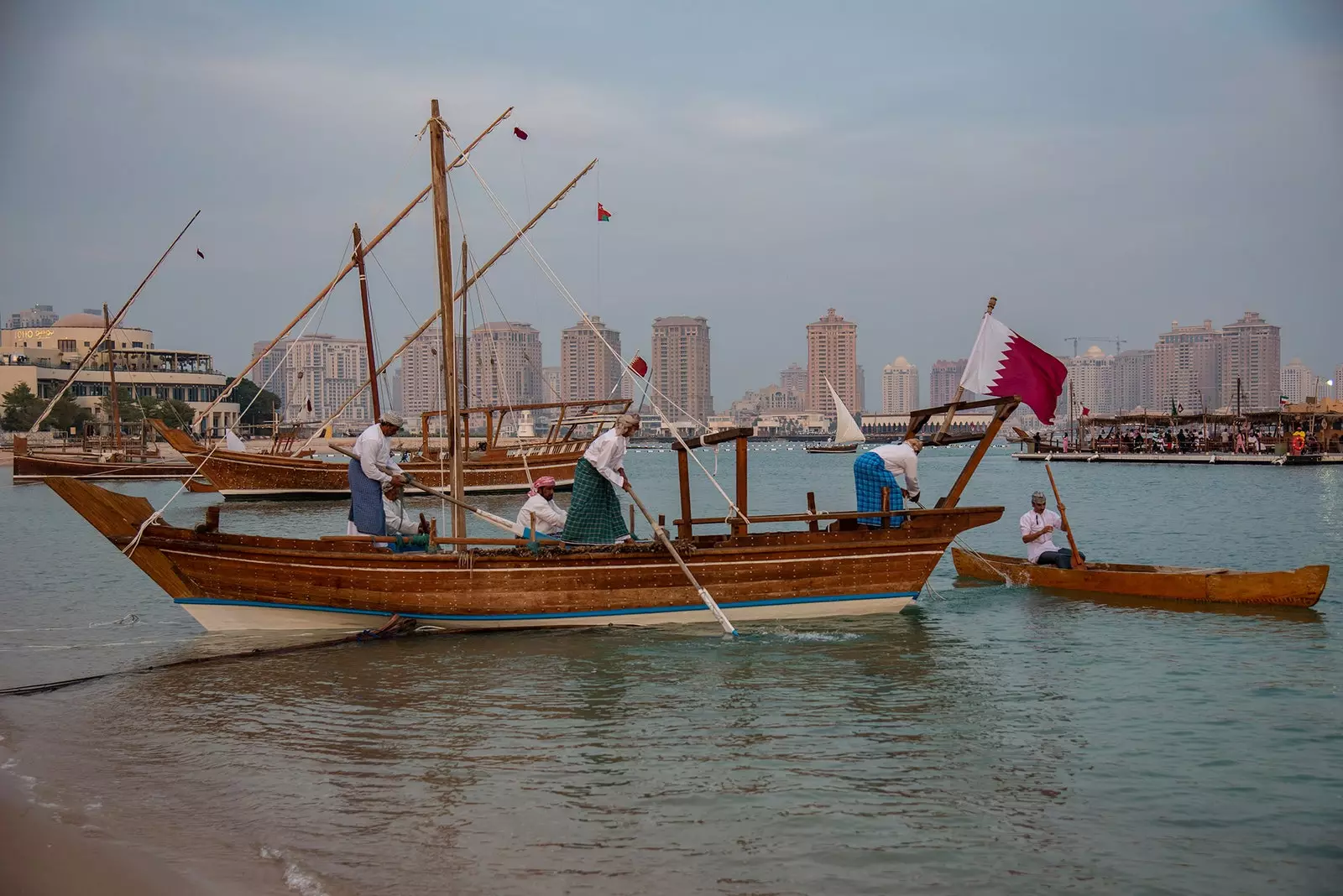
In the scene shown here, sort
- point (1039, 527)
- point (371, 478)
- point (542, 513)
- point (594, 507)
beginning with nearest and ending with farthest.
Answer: point (594, 507) < point (371, 478) < point (542, 513) < point (1039, 527)

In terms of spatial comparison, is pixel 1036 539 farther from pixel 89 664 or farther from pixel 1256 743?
pixel 89 664

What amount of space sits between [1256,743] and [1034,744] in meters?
A: 1.80

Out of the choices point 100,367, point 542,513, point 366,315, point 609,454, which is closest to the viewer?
point 609,454

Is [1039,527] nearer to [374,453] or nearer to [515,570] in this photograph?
[515,570]

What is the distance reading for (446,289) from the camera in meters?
13.3

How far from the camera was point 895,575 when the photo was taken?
1345cm

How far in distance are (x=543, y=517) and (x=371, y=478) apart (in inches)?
88.4

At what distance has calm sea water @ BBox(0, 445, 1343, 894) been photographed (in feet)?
20.9

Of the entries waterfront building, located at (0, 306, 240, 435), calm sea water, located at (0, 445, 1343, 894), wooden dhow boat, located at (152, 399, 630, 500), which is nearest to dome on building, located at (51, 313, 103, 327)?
waterfront building, located at (0, 306, 240, 435)

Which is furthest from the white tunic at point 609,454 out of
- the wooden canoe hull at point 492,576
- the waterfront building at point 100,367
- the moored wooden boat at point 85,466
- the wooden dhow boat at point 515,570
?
the waterfront building at point 100,367

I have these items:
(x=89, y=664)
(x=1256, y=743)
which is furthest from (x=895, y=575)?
(x=89, y=664)

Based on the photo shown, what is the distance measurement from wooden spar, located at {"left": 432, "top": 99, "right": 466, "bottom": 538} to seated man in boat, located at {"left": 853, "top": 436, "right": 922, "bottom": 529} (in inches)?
204

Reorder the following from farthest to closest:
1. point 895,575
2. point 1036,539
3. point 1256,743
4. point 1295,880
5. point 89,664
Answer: point 1036,539 < point 895,575 < point 89,664 < point 1256,743 < point 1295,880

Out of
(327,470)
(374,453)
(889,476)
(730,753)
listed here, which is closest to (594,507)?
(374,453)
